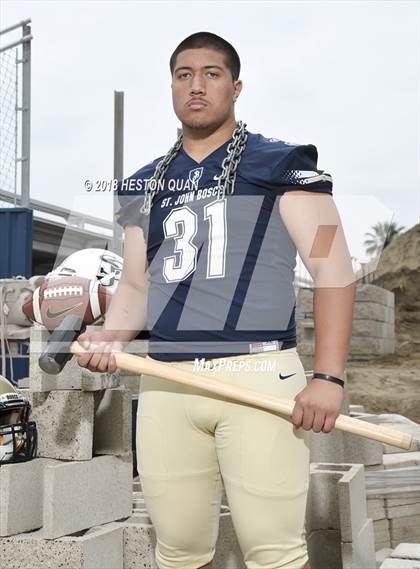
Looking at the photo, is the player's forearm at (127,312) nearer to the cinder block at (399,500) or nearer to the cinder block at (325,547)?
the cinder block at (325,547)

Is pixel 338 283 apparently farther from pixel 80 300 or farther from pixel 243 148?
pixel 80 300

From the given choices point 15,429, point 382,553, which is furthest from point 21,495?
point 382,553

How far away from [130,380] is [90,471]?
1780mm

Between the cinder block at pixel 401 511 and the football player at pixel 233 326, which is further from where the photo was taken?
the cinder block at pixel 401 511

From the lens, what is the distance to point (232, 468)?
2.08m

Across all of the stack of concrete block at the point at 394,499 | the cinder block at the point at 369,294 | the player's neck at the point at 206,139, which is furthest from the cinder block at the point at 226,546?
the cinder block at the point at 369,294

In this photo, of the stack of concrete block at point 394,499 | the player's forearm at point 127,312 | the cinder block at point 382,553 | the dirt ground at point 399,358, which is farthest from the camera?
the dirt ground at point 399,358

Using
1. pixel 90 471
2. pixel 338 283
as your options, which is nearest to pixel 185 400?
pixel 338 283

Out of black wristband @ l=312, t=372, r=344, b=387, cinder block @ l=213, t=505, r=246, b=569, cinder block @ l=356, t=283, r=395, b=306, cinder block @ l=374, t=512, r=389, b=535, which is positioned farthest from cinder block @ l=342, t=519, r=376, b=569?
cinder block @ l=356, t=283, r=395, b=306

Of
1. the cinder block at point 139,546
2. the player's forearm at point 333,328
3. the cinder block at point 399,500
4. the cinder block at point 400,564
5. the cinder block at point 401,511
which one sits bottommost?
the cinder block at point 401,511

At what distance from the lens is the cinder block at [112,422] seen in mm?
3576

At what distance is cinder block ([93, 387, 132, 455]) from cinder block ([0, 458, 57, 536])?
322mm

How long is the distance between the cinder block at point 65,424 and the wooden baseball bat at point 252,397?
3.97 feet

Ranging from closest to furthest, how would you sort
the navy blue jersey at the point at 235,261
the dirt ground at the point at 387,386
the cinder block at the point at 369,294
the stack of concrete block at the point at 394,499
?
the navy blue jersey at the point at 235,261
the stack of concrete block at the point at 394,499
the dirt ground at the point at 387,386
the cinder block at the point at 369,294
